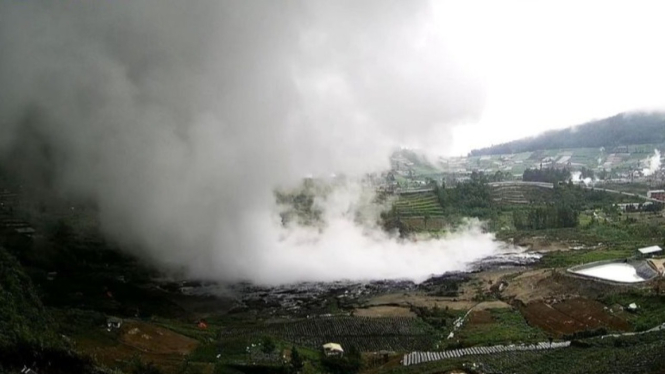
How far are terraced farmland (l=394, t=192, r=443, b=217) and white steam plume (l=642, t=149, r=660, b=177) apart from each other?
2563 inches

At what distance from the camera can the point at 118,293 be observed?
45562 millimetres

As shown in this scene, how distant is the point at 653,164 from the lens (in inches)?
5669

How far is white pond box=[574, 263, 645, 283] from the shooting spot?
44287 mm

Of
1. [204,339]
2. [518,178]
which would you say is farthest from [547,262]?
[518,178]

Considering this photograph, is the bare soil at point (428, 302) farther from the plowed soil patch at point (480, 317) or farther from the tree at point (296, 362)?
the tree at point (296, 362)

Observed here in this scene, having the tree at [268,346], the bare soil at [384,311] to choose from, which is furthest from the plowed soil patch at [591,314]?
the tree at [268,346]

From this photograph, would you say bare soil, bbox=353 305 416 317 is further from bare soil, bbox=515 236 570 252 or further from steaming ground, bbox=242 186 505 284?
bare soil, bbox=515 236 570 252

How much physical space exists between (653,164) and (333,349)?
453 feet

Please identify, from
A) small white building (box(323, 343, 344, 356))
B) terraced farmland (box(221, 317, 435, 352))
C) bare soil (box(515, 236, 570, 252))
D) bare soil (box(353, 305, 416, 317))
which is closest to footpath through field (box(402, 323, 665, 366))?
terraced farmland (box(221, 317, 435, 352))

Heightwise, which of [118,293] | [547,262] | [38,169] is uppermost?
[38,169]

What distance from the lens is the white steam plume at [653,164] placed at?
135m

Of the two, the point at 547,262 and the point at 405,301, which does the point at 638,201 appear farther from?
the point at 405,301

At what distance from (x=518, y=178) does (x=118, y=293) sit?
3990 inches

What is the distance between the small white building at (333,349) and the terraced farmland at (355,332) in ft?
3.76
